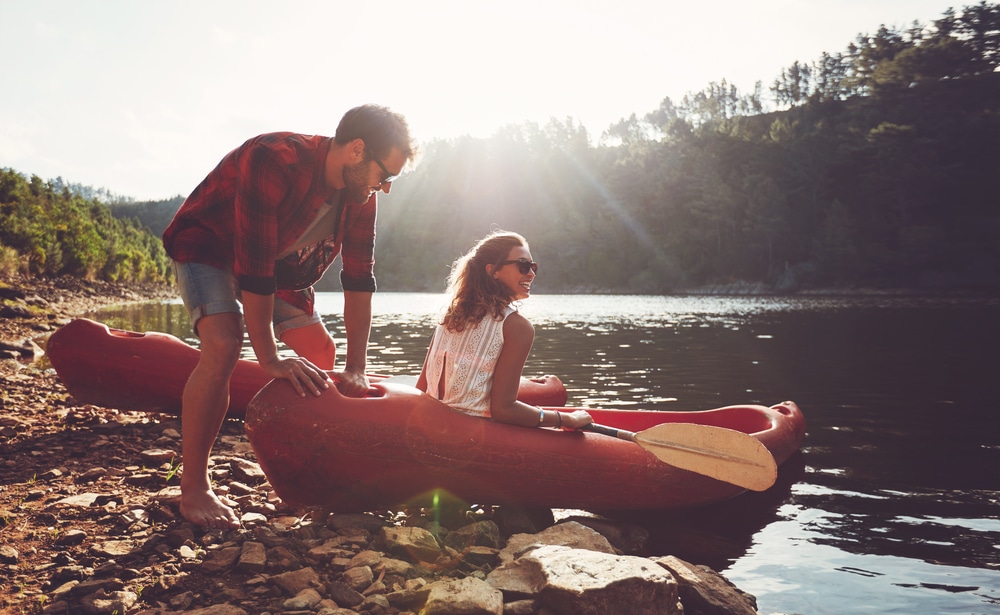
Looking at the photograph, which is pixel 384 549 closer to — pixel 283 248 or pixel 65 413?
pixel 283 248

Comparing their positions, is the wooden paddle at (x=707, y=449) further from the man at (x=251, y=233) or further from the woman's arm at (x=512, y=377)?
the man at (x=251, y=233)

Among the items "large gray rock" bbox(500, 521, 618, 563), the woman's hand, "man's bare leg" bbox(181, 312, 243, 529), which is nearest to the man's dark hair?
"man's bare leg" bbox(181, 312, 243, 529)

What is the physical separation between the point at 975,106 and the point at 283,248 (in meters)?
56.4

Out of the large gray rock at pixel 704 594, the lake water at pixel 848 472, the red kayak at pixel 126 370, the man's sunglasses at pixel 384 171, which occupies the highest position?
the man's sunglasses at pixel 384 171

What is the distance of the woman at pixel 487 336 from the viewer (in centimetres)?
326

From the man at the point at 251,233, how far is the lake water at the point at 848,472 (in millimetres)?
1884

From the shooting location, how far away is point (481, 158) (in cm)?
11006

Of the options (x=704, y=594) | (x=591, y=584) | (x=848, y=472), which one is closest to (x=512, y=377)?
(x=591, y=584)

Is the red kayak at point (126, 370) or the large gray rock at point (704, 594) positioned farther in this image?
the red kayak at point (126, 370)

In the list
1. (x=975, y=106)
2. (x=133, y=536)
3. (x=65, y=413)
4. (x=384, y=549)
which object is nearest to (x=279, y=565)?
(x=384, y=549)

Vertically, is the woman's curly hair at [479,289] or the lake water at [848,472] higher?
the woman's curly hair at [479,289]

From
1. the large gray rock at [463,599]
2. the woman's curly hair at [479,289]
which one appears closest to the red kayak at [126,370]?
the woman's curly hair at [479,289]

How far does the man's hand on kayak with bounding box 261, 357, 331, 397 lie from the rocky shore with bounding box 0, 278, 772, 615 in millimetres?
637

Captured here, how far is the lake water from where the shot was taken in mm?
3271
